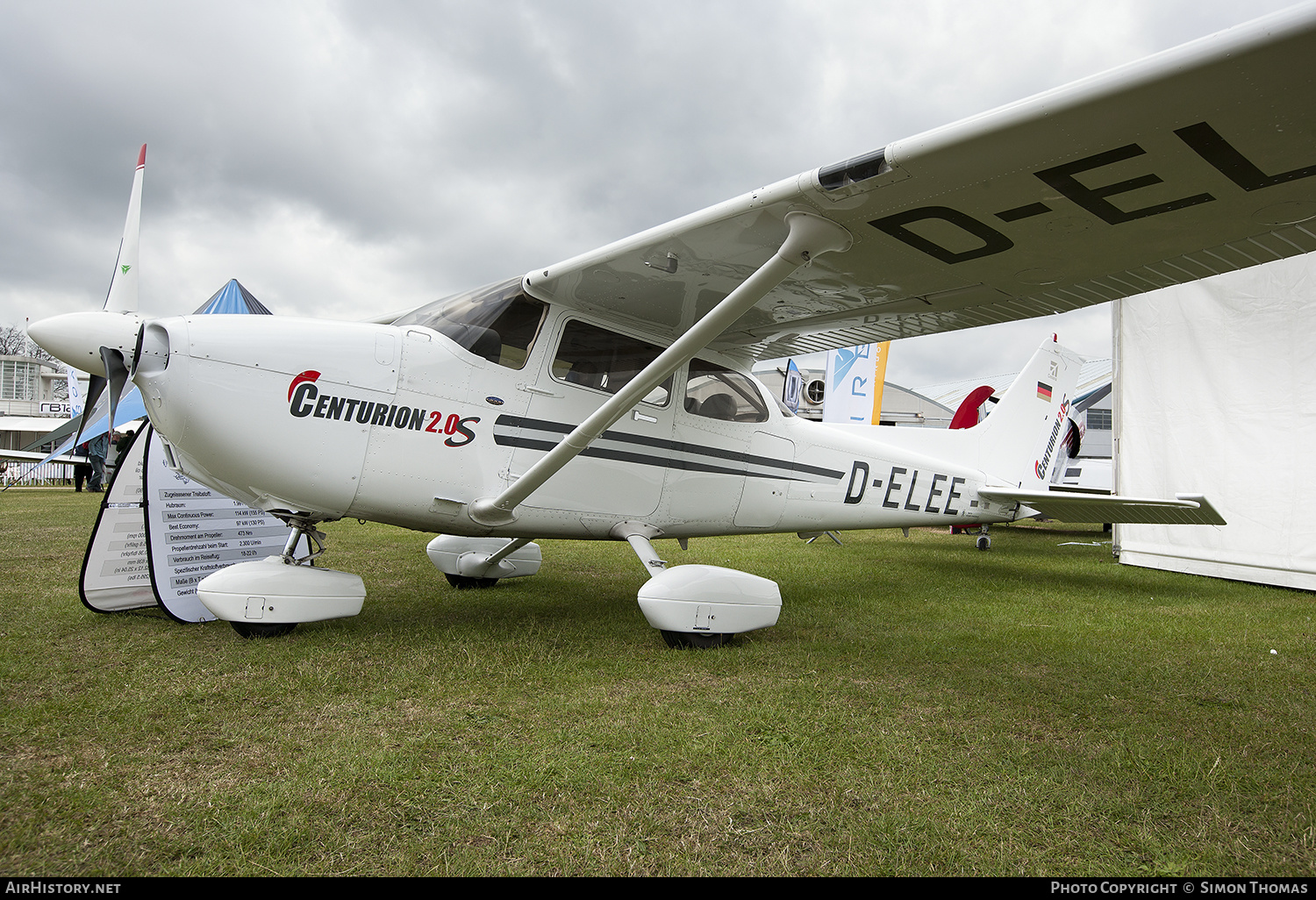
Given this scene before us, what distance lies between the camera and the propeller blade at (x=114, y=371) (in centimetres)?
340

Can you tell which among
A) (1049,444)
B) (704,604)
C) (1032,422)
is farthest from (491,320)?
(1049,444)

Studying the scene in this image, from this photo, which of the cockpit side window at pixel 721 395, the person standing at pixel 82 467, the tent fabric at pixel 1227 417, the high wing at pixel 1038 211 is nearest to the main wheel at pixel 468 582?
the cockpit side window at pixel 721 395

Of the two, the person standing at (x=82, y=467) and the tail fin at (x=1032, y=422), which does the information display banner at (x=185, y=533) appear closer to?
the tail fin at (x=1032, y=422)

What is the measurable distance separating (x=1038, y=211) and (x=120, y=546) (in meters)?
5.73

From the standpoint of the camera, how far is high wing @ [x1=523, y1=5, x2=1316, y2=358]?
7.68 feet

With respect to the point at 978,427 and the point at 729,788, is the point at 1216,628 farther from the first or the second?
the point at 729,788

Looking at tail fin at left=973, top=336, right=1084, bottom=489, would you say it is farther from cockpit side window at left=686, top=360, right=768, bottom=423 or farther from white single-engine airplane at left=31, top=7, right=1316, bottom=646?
cockpit side window at left=686, top=360, right=768, bottom=423

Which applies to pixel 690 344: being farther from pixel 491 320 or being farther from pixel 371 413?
pixel 371 413

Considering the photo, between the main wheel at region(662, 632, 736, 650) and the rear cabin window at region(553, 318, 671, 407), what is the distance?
4.93 ft

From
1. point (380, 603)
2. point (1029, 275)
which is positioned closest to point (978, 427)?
point (1029, 275)

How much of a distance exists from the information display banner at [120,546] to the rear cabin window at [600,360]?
2.75 meters

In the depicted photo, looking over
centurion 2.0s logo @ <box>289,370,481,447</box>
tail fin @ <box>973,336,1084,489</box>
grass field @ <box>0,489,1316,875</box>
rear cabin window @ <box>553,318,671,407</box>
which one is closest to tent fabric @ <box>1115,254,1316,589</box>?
tail fin @ <box>973,336,1084,489</box>

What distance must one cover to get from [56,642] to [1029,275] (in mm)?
5739

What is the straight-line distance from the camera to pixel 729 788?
222cm
